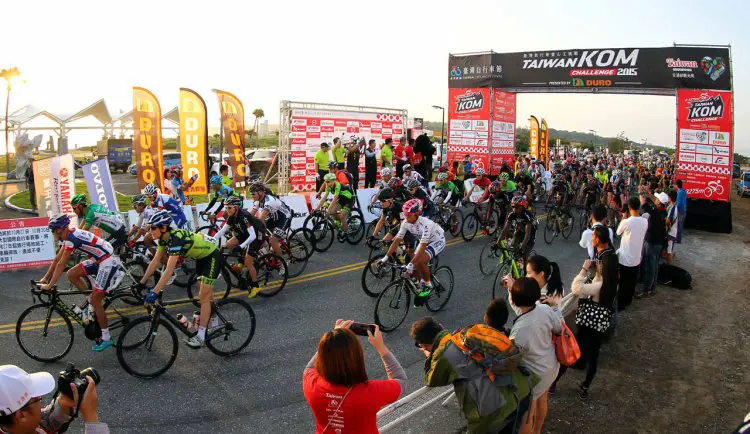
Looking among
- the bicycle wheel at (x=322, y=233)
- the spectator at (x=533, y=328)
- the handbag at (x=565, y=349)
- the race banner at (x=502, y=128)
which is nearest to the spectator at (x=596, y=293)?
the handbag at (x=565, y=349)

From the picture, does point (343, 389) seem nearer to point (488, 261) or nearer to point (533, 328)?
point (533, 328)

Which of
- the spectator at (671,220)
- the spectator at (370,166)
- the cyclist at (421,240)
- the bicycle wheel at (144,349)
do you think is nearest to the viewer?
the bicycle wheel at (144,349)

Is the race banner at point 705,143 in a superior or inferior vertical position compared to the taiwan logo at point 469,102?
inferior

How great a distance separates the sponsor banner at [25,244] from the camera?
10953 mm

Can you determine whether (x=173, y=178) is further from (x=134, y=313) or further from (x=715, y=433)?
(x=715, y=433)

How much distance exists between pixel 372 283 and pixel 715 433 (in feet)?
18.3

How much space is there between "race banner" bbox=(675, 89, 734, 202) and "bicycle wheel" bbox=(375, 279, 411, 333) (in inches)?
643

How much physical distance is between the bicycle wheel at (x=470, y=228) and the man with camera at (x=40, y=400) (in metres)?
12.6

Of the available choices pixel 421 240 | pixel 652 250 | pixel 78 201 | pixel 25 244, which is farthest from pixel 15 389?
pixel 652 250

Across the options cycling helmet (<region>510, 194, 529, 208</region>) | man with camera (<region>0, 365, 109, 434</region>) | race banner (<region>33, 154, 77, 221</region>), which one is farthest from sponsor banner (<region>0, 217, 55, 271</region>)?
cycling helmet (<region>510, 194, 529, 208</region>)

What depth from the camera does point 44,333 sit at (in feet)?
22.9

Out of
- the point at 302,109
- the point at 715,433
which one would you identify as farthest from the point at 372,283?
the point at 302,109

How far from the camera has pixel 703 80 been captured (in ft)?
61.2

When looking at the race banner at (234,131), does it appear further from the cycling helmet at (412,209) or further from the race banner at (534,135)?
the race banner at (534,135)
